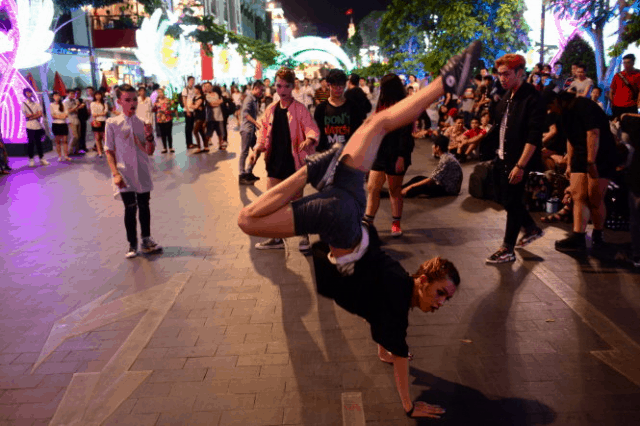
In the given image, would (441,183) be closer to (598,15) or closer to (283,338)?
(283,338)

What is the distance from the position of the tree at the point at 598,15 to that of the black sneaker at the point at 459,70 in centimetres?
1494

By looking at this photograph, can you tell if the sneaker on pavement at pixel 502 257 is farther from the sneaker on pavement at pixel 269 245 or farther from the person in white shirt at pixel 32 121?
Answer: the person in white shirt at pixel 32 121

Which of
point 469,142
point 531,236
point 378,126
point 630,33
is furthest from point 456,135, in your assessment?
point 378,126

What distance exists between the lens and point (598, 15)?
17.5m

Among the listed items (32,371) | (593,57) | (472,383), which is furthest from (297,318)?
(593,57)

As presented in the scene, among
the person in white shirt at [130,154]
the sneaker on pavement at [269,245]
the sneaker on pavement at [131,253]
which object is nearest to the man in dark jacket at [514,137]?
the sneaker on pavement at [269,245]

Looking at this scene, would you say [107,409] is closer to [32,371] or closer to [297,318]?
[32,371]

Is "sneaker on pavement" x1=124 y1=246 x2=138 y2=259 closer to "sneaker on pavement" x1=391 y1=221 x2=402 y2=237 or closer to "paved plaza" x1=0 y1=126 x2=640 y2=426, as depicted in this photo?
"paved plaza" x1=0 y1=126 x2=640 y2=426

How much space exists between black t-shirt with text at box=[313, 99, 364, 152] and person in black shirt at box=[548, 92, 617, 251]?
2182 millimetres

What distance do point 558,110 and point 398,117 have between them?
130 inches

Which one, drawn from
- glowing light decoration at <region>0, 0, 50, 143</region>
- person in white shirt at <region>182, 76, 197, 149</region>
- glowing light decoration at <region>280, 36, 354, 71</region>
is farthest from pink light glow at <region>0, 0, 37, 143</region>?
glowing light decoration at <region>280, 36, 354, 71</region>

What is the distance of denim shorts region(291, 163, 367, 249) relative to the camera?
3.35 metres

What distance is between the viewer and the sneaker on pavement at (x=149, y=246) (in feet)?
22.3

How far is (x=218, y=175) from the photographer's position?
12.3 meters
